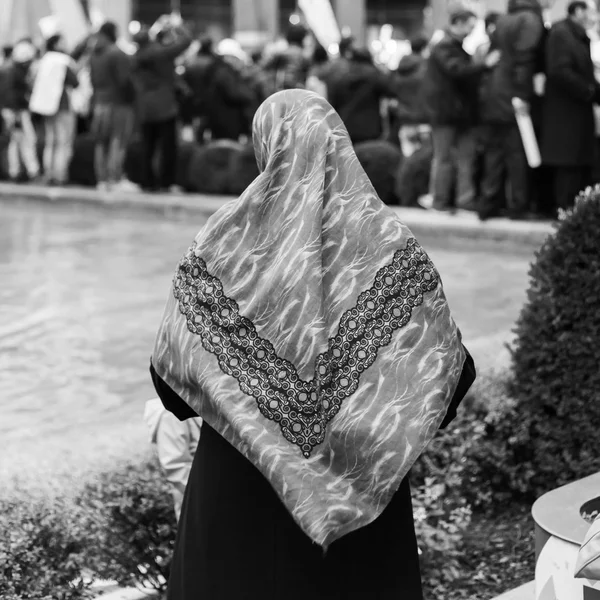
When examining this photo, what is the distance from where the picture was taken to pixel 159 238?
1376 centimetres

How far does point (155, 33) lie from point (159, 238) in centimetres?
341

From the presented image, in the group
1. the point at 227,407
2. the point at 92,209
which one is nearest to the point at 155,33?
the point at 92,209

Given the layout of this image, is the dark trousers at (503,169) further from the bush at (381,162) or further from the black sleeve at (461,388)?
the black sleeve at (461,388)

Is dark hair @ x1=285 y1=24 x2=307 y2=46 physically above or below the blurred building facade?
above

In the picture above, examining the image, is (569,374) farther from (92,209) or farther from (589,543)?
(92,209)

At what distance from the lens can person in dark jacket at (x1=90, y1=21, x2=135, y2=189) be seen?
15.9 metres

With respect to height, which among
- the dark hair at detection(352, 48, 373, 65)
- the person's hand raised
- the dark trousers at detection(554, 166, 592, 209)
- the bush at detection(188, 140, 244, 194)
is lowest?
the bush at detection(188, 140, 244, 194)

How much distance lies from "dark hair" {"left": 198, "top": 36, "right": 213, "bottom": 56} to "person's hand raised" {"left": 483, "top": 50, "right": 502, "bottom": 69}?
477 centimetres

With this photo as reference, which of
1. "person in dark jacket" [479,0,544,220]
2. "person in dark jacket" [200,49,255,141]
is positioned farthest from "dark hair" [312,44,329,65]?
"person in dark jacket" [479,0,544,220]

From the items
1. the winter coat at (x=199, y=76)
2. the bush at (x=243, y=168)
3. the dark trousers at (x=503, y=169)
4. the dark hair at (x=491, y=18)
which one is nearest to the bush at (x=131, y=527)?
the dark trousers at (x=503, y=169)

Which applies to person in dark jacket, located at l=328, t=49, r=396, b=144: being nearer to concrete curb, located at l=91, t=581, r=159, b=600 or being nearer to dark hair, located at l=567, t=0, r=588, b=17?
dark hair, located at l=567, t=0, r=588, b=17

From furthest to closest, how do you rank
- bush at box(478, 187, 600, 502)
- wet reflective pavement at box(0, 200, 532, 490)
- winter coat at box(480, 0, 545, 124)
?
winter coat at box(480, 0, 545, 124)
wet reflective pavement at box(0, 200, 532, 490)
bush at box(478, 187, 600, 502)

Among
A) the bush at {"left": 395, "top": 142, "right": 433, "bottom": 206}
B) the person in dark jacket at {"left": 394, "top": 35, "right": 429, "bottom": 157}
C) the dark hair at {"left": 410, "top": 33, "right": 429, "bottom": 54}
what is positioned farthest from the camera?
the dark hair at {"left": 410, "top": 33, "right": 429, "bottom": 54}

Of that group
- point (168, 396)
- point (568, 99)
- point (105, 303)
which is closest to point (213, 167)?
point (568, 99)
